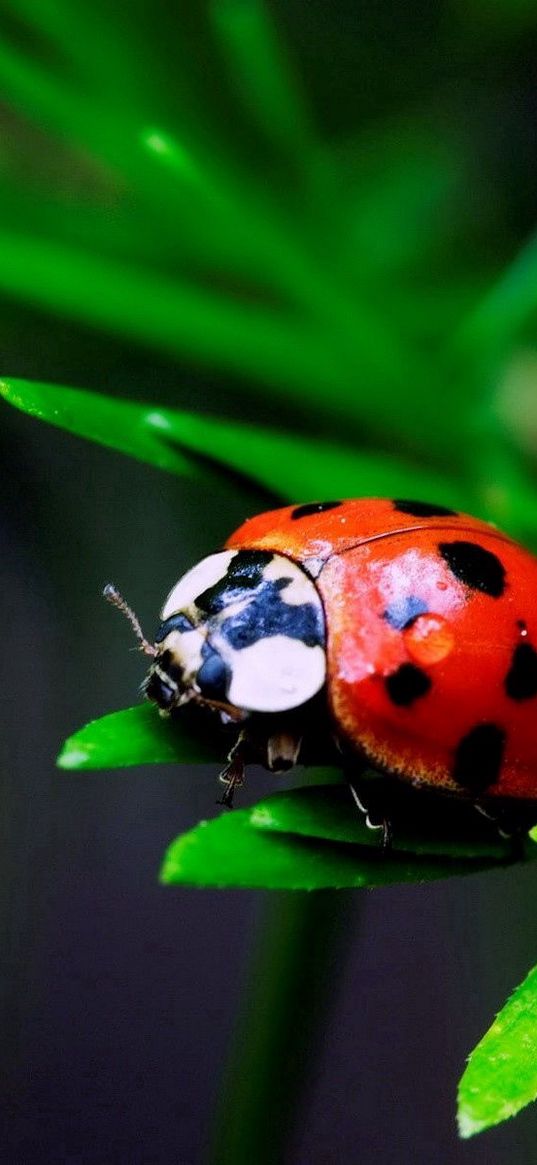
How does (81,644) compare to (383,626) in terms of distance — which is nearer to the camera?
(383,626)

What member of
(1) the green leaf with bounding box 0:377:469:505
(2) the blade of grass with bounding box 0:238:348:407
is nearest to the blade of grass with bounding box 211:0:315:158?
(2) the blade of grass with bounding box 0:238:348:407

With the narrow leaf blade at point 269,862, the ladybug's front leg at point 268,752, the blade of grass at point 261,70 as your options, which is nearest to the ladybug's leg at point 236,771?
the ladybug's front leg at point 268,752

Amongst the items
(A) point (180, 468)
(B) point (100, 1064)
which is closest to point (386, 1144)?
(B) point (100, 1064)

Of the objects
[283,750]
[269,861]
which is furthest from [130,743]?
[283,750]

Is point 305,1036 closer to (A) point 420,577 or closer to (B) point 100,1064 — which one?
(A) point 420,577

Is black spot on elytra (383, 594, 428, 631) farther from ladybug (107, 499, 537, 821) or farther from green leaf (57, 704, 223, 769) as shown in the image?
green leaf (57, 704, 223, 769)

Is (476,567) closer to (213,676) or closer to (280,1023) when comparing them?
(213,676)

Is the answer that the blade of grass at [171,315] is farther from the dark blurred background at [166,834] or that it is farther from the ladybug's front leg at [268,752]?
the ladybug's front leg at [268,752]
